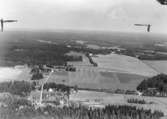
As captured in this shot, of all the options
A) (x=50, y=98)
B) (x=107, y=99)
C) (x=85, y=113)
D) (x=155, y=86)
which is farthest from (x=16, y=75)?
(x=85, y=113)

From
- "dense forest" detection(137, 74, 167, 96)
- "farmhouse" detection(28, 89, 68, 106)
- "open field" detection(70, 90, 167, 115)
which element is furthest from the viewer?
"dense forest" detection(137, 74, 167, 96)

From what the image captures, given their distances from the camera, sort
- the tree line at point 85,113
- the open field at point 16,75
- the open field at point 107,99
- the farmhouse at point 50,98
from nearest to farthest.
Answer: the tree line at point 85,113, the farmhouse at point 50,98, the open field at point 107,99, the open field at point 16,75

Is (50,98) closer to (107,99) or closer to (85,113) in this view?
(107,99)

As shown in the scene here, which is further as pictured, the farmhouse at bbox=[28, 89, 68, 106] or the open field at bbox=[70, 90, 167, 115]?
the open field at bbox=[70, 90, 167, 115]

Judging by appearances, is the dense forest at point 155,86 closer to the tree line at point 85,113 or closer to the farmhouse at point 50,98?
Result: the tree line at point 85,113

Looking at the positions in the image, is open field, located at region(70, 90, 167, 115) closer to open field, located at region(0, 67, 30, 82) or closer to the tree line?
the tree line

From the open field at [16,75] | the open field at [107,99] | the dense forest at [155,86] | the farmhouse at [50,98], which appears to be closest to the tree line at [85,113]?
the open field at [107,99]

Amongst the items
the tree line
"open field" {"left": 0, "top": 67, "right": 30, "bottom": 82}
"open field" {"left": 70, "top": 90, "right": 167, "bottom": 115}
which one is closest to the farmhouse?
"open field" {"left": 70, "top": 90, "right": 167, "bottom": 115}
